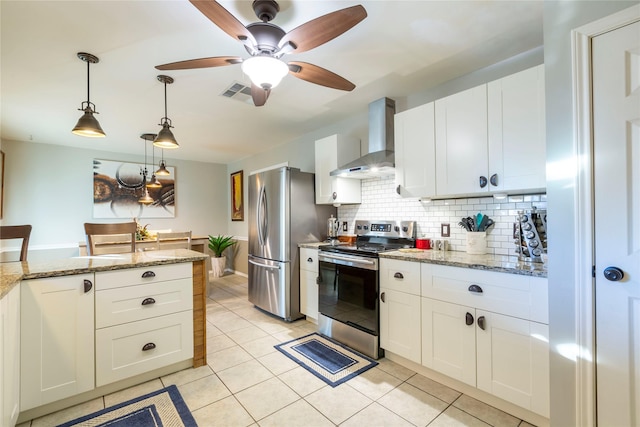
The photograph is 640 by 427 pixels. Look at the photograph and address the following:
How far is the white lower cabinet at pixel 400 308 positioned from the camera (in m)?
2.12

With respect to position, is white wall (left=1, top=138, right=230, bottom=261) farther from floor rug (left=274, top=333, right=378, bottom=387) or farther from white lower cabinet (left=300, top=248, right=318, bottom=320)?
floor rug (left=274, top=333, right=378, bottom=387)

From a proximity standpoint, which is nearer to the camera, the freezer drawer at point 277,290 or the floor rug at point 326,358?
the floor rug at point 326,358

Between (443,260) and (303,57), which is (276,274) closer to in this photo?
(443,260)

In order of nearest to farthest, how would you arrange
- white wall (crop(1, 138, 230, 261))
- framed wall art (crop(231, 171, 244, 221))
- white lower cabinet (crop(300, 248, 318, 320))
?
white lower cabinet (crop(300, 248, 318, 320))
white wall (crop(1, 138, 230, 261))
framed wall art (crop(231, 171, 244, 221))

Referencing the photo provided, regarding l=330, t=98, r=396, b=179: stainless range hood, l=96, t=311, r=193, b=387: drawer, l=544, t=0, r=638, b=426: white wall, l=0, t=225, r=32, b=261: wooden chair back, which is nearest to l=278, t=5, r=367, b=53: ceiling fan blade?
l=544, t=0, r=638, b=426: white wall

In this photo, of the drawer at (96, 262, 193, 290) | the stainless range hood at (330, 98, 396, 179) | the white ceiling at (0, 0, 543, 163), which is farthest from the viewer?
the stainless range hood at (330, 98, 396, 179)

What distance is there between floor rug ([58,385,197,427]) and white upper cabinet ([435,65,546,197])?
2.41m

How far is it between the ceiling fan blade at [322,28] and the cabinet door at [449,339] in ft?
5.99

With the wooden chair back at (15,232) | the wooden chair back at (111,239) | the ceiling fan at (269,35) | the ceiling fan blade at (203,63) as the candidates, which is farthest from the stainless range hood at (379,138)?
the wooden chair back at (15,232)

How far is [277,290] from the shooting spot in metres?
3.34

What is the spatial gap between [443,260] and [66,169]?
232 inches

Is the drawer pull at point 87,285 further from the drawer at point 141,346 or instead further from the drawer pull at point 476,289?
the drawer pull at point 476,289

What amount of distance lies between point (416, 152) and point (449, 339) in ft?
4.92

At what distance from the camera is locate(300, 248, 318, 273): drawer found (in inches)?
124
